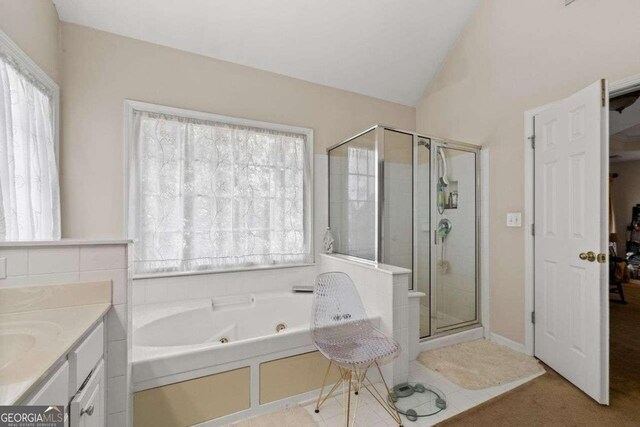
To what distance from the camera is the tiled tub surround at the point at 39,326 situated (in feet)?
2.18

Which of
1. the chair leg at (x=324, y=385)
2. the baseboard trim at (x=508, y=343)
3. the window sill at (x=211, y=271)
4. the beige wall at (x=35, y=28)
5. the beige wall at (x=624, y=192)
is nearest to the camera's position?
the beige wall at (x=35, y=28)

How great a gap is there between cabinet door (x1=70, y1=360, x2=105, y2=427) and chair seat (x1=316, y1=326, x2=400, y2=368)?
0.99m

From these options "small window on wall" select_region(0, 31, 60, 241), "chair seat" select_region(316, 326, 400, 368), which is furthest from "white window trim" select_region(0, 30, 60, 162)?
"chair seat" select_region(316, 326, 400, 368)

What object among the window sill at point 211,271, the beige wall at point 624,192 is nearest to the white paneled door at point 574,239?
the window sill at point 211,271

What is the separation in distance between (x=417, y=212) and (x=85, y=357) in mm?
2413

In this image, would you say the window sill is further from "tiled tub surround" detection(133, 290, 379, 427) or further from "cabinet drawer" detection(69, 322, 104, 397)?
"cabinet drawer" detection(69, 322, 104, 397)

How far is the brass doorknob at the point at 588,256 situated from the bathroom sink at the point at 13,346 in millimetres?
2705

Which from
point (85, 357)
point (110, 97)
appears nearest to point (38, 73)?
point (110, 97)

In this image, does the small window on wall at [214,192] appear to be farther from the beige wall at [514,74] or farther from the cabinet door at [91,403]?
the beige wall at [514,74]

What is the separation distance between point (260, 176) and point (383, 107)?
172 centimetres

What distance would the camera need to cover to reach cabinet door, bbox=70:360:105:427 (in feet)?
2.93

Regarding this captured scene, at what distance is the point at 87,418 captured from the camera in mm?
978

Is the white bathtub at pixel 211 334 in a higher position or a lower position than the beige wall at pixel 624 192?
lower

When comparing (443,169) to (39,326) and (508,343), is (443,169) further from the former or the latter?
(39,326)
